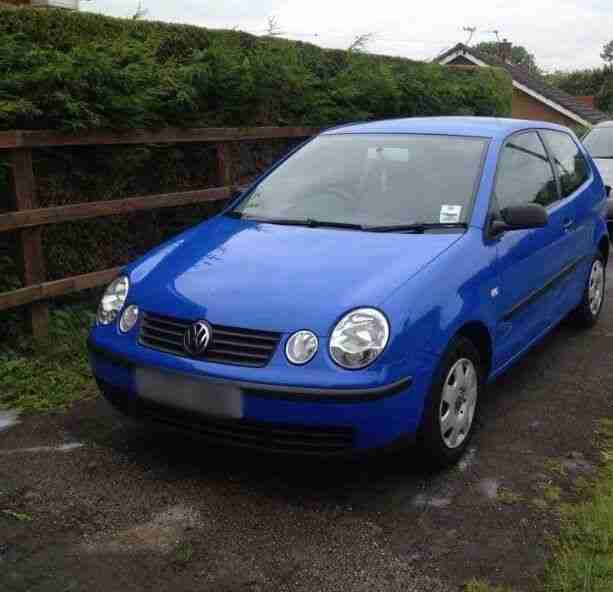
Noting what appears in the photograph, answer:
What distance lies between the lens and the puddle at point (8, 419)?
14.5 ft

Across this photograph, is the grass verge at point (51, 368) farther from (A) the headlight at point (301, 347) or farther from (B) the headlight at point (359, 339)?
(B) the headlight at point (359, 339)

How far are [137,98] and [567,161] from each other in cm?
313

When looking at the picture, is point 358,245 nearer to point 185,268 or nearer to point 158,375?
point 185,268

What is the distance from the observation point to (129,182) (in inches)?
248

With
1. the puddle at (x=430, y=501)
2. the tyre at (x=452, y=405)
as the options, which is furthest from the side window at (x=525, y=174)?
the puddle at (x=430, y=501)

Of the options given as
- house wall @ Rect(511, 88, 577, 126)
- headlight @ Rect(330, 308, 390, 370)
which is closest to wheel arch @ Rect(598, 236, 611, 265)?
headlight @ Rect(330, 308, 390, 370)

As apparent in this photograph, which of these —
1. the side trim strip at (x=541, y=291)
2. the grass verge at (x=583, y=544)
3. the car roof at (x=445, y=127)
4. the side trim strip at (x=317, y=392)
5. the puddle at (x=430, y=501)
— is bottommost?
the puddle at (x=430, y=501)

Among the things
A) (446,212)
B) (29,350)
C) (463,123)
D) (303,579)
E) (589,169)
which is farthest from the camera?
(589,169)

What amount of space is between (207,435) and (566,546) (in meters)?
1.54

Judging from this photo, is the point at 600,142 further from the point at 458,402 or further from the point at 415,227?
the point at 458,402

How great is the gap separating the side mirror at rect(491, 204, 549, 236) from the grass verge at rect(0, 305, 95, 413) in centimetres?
256

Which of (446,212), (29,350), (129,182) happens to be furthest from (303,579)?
(129,182)

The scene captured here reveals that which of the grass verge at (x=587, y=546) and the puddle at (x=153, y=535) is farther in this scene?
the puddle at (x=153, y=535)

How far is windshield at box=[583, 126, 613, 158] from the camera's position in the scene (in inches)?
459
